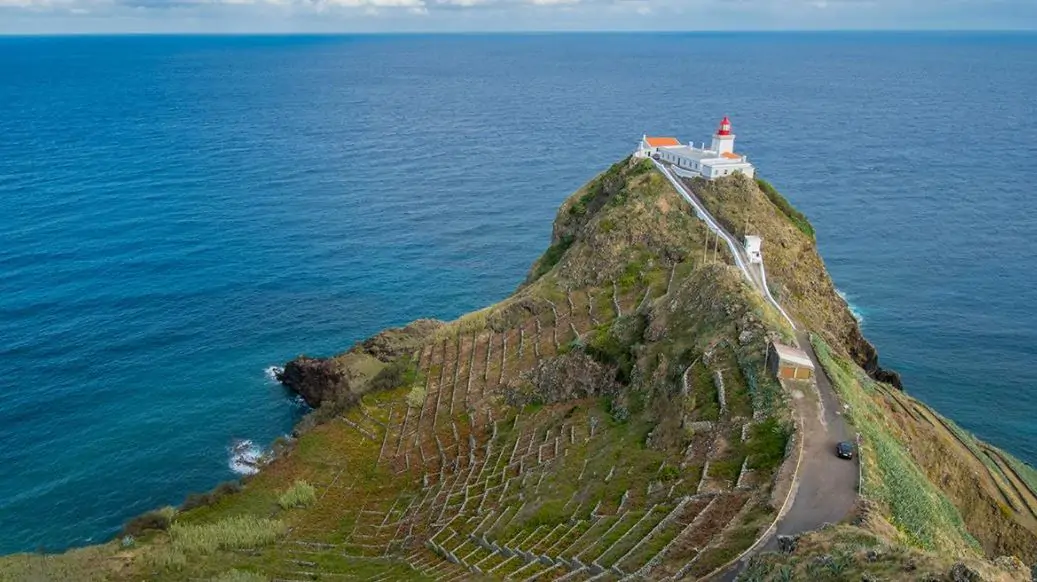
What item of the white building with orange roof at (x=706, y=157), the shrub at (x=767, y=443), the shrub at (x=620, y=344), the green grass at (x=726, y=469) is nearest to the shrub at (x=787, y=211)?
the white building with orange roof at (x=706, y=157)

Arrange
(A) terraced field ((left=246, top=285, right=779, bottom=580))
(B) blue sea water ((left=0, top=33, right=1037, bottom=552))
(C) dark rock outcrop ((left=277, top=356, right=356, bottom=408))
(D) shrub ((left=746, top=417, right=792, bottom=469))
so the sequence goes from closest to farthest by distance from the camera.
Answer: (A) terraced field ((left=246, top=285, right=779, bottom=580)) → (D) shrub ((left=746, top=417, right=792, bottom=469)) → (B) blue sea water ((left=0, top=33, right=1037, bottom=552)) → (C) dark rock outcrop ((left=277, top=356, right=356, bottom=408))

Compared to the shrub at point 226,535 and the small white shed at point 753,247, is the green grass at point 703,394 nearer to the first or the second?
the small white shed at point 753,247

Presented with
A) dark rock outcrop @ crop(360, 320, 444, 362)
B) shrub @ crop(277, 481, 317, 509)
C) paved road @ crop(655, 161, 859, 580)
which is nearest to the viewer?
paved road @ crop(655, 161, 859, 580)

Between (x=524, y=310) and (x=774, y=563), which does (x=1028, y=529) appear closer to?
(x=774, y=563)

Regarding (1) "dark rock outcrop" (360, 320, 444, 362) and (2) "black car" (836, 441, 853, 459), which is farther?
(1) "dark rock outcrop" (360, 320, 444, 362)

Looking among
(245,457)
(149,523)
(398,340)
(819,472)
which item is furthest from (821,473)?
(398,340)

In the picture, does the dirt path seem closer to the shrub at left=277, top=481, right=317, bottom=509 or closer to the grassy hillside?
the grassy hillside

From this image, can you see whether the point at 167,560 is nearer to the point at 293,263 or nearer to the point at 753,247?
the point at 753,247

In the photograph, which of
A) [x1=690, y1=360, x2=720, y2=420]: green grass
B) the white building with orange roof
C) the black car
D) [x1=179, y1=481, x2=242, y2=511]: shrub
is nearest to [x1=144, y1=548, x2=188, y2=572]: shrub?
[x1=179, y1=481, x2=242, y2=511]: shrub
